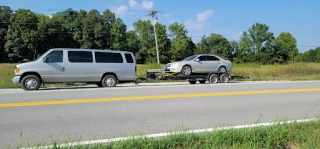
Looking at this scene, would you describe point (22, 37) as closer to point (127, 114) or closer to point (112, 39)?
point (112, 39)

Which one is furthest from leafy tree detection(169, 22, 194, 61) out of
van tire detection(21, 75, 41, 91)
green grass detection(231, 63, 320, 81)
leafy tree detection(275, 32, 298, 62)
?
van tire detection(21, 75, 41, 91)

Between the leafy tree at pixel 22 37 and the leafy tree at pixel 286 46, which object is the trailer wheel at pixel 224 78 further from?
the leafy tree at pixel 286 46

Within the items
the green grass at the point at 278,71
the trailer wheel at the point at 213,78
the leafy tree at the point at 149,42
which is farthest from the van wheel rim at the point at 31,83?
the leafy tree at the point at 149,42

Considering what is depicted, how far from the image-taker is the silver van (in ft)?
42.6

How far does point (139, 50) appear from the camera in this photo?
8862cm

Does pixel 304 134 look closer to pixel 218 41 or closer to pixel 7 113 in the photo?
pixel 7 113

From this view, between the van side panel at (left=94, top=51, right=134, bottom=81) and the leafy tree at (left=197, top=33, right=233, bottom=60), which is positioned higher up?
the leafy tree at (left=197, top=33, right=233, bottom=60)

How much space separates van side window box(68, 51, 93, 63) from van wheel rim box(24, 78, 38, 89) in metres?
1.89

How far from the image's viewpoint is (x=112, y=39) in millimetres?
87812

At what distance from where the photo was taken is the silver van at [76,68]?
13.0 metres

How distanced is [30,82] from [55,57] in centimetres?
160

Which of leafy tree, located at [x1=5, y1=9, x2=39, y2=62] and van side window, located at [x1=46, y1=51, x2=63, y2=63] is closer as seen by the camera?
van side window, located at [x1=46, y1=51, x2=63, y2=63]

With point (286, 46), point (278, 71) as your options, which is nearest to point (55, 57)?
point (278, 71)

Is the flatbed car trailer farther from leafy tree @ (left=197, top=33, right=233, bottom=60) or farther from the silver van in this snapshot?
leafy tree @ (left=197, top=33, right=233, bottom=60)
